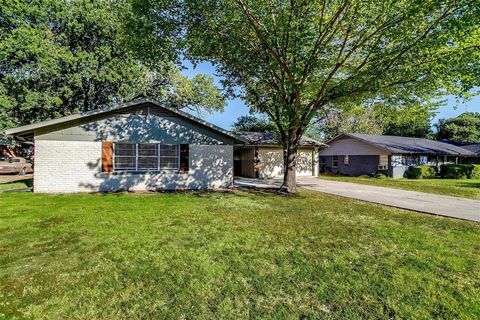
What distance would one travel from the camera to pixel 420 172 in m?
22.8

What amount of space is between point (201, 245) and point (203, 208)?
3545 millimetres

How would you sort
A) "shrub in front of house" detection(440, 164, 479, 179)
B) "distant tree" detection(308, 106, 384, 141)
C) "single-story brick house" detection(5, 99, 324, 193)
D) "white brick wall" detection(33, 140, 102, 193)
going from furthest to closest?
"distant tree" detection(308, 106, 384, 141)
"shrub in front of house" detection(440, 164, 479, 179)
"single-story brick house" detection(5, 99, 324, 193)
"white brick wall" detection(33, 140, 102, 193)

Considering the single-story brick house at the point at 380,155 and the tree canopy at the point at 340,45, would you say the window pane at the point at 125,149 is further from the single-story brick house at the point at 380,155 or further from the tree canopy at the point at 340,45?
the single-story brick house at the point at 380,155

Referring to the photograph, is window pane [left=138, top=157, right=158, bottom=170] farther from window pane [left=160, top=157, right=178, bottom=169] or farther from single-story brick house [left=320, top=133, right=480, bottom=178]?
single-story brick house [left=320, top=133, right=480, bottom=178]

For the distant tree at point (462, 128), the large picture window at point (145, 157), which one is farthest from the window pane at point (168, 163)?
the distant tree at point (462, 128)

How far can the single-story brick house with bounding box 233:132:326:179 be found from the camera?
20038 mm

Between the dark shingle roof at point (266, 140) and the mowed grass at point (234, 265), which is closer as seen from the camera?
the mowed grass at point (234, 265)

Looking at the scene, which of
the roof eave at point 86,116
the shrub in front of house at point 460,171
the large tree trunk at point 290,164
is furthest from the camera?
the shrub in front of house at point 460,171

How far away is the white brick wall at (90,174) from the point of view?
11172mm

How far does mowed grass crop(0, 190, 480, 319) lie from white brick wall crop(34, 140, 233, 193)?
139 inches

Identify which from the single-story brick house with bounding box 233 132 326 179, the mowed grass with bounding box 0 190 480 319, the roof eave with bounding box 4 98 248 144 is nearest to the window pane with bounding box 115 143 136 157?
the roof eave with bounding box 4 98 248 144

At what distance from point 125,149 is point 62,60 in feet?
28.7

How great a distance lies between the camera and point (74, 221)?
683 cm

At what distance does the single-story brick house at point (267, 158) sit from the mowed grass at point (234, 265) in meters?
12.3
